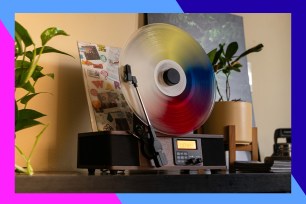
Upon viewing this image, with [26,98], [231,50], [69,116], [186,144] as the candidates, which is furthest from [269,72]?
[26,98]

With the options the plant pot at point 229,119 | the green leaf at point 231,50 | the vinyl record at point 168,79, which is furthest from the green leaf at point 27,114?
the green leaf at point 231,50

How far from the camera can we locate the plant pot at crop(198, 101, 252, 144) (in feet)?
4.68

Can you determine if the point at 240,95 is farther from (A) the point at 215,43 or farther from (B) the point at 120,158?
(B) the point at 120,158

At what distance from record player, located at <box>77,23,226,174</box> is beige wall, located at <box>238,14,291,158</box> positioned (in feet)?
1.93

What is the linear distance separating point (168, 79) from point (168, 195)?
31 cm

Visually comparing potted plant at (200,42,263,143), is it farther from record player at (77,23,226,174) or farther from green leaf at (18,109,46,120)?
green leaf at (18,109,46,120)

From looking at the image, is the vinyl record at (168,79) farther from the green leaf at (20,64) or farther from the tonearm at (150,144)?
the green leaf at (20,64)

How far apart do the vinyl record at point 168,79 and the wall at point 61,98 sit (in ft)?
1.03

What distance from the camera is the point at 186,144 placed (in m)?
1.18

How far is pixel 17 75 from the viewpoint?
111cm

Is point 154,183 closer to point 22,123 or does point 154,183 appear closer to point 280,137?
point 22,123

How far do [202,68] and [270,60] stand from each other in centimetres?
68

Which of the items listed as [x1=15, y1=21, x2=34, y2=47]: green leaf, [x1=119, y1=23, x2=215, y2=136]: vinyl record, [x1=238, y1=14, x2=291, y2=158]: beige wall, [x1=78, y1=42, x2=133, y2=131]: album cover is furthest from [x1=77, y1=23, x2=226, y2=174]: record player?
[x1=238, y1=14, x2=291, y2=158]: beige wall

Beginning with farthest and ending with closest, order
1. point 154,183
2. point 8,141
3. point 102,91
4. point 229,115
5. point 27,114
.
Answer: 1. point 229,115
2. point 102,91
3. point 27,114
4. point 154,183
5. point 8,141
